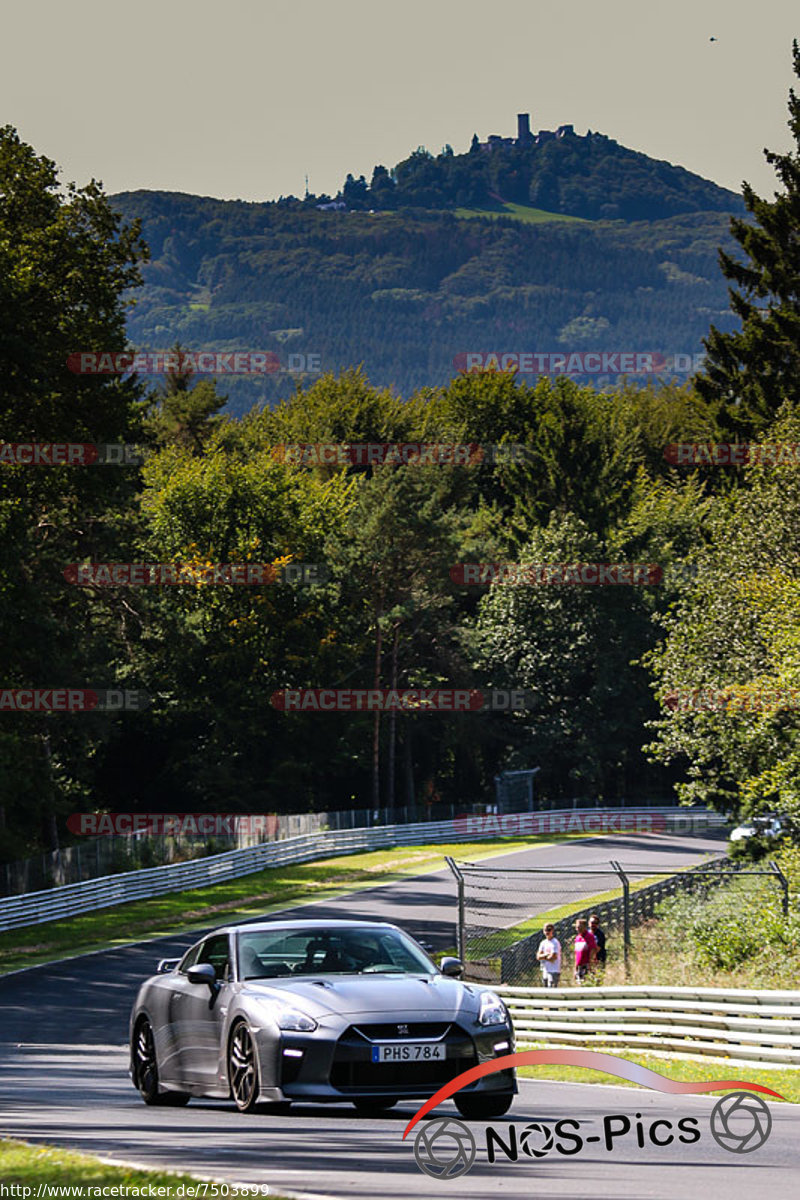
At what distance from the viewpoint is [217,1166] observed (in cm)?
832

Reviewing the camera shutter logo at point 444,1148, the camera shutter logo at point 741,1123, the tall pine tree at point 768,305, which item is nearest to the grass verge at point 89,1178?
the camera shutter logo at point 444,1148

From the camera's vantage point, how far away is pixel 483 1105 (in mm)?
10367

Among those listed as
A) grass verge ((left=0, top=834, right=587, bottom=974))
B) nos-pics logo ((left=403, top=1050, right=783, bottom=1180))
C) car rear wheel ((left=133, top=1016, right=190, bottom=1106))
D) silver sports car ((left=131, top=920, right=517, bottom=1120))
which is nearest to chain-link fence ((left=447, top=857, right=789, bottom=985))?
grass verge ((left=0, top=834, right=587, bottom=974))

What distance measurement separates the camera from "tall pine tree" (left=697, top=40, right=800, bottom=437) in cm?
5022

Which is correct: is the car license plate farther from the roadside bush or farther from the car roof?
the roadside bush

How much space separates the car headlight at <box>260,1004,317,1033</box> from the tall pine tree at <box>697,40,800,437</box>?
137 ft

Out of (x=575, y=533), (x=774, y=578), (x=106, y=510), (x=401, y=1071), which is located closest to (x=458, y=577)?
(x=575, y=533)

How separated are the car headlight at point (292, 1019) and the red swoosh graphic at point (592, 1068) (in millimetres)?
857

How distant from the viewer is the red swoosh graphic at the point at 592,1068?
33.1ft

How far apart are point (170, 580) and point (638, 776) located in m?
30.5

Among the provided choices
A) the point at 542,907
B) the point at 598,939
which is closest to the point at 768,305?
the point at 542,907

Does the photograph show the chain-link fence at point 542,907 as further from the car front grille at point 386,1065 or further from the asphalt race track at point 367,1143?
the car front grille at point 386,1065

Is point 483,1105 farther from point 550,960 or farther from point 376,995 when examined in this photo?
point 550,960

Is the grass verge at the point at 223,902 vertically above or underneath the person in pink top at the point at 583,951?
underneath
